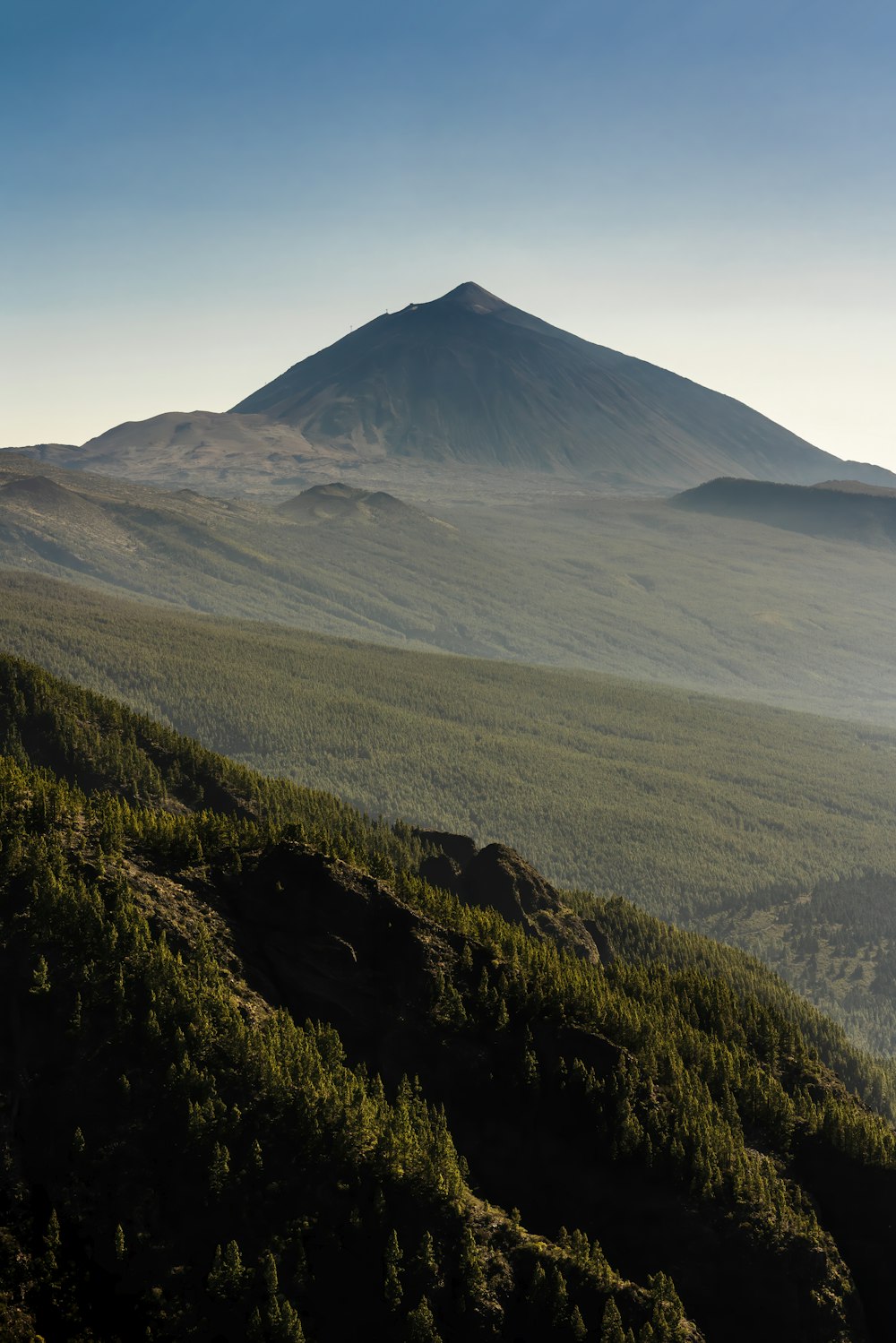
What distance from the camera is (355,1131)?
131 ft

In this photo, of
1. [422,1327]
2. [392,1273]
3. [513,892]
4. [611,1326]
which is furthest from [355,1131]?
[513,892]

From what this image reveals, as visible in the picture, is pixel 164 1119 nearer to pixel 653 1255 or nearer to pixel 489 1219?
pixel 489 1219

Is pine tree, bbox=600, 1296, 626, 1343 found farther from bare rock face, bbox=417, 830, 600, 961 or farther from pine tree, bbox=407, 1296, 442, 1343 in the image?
bare rock face, bbox=417, 830, 600, 961

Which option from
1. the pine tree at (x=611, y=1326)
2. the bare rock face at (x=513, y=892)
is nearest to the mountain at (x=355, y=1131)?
the pine tree at (x=611, y=1326)

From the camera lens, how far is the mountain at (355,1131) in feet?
117

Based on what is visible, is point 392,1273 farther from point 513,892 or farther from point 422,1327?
point 513,892

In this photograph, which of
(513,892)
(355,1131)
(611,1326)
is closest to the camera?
(611,1326)

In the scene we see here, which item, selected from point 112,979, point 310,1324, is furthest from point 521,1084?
point 112,979

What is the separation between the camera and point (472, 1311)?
36000mm

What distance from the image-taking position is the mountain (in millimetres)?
35750

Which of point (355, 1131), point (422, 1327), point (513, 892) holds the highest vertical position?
point (355, 1131)

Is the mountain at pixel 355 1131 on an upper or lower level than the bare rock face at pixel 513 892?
upper

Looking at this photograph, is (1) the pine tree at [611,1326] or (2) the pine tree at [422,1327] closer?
(2) the pine tree at [422,1327]

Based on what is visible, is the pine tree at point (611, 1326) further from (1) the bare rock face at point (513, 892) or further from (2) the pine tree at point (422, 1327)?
(1) the bare rock face at point (513, 892)
